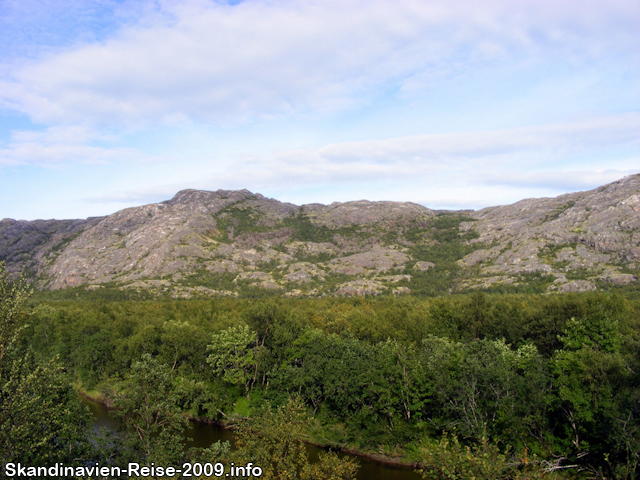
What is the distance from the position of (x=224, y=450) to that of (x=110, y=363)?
227 feet

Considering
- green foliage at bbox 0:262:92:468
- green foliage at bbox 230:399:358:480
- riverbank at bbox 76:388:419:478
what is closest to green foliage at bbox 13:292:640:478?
riverbank at bbox 76:388:419:478

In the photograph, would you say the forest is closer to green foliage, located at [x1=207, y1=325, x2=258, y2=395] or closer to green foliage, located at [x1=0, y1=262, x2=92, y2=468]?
green foliage, located at [x1=0, y1=262, x2=92, y2=468]

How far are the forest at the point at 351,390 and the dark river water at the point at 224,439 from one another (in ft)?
7.10

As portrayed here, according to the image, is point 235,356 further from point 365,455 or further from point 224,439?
point 365,455

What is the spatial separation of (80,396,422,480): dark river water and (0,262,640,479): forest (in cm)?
216

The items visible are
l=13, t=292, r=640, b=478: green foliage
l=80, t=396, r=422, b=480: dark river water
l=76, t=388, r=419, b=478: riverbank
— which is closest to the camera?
l=13, t=292, r=640, b=478: green foliage

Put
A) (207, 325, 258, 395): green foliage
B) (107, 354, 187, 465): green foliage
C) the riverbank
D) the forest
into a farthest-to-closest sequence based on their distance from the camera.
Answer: (207, 325, 258, 395): green foliage, the riverbank, (107, 354, 187, 465): green foliage, the forest

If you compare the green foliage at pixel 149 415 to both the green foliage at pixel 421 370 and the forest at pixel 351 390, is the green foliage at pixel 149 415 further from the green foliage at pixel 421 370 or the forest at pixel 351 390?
the green foliage at pixel 421 370

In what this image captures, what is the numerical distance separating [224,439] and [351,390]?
23060 millimetres

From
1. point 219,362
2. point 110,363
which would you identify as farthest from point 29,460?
point 110,363

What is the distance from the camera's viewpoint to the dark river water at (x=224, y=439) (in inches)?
1960

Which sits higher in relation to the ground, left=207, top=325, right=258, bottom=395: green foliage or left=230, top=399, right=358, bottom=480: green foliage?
left=230, top=399, right=358, bottom=480: green foliage

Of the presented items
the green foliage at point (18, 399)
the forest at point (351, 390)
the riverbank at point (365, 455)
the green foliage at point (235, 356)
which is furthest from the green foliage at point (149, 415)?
the green foliage at point (235, 356)

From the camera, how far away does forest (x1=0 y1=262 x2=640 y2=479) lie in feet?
94.1
